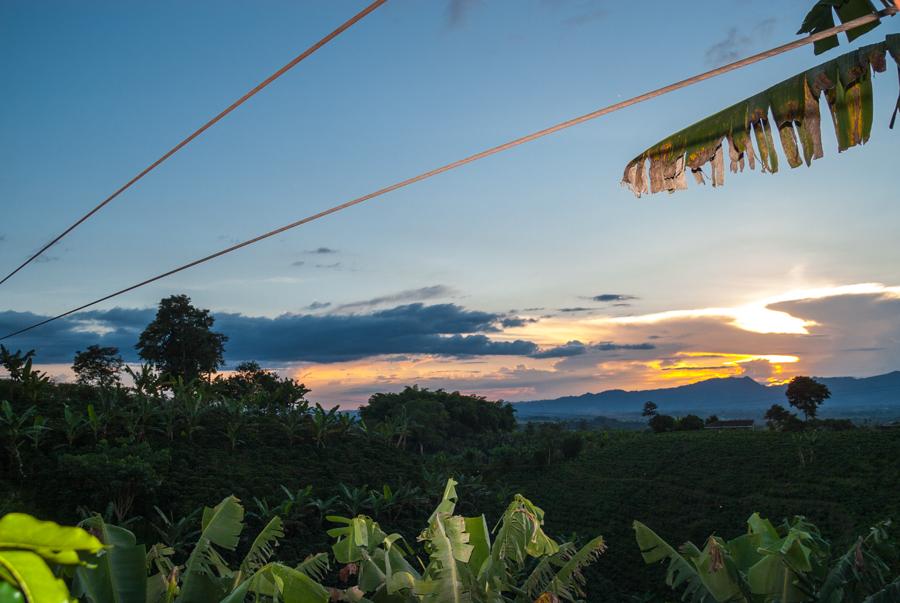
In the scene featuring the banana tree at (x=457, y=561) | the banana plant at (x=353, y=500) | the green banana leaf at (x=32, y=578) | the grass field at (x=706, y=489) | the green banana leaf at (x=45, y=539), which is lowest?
the grass field at (x=706, y=489)

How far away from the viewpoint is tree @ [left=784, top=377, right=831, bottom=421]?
42344mm

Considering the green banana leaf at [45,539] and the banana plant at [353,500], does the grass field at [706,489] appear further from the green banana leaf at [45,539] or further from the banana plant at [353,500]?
the green banana leaf at [45,539]

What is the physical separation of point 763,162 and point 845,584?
4.27m

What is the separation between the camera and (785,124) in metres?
5.21

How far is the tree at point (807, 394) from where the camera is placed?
42.3m

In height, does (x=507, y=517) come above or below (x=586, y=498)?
above

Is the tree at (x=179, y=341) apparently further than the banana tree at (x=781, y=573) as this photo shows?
Yes

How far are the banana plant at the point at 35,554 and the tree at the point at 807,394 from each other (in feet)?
157

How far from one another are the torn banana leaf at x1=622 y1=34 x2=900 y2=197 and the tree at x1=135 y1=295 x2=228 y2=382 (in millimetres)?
28261

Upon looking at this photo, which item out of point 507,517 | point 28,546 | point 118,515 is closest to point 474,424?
point 118,515

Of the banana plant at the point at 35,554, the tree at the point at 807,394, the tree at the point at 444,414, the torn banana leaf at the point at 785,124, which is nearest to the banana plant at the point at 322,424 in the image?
the torn banana leaf at the point at 785,124

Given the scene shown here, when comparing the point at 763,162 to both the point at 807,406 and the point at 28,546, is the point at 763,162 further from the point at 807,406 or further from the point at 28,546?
the point at 807,406

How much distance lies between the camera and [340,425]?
16016 mm

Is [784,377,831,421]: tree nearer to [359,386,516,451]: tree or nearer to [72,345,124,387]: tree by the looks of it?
[359,386,516,451]: tree
